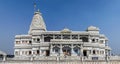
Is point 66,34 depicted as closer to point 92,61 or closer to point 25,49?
point 25,49

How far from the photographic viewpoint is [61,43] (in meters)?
87.0

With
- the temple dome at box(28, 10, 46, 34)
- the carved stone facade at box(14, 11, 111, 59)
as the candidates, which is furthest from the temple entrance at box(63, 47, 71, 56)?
the temple dome at box(28, 10, 46, 34)

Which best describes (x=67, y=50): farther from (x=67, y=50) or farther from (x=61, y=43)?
(x=61, y=43)

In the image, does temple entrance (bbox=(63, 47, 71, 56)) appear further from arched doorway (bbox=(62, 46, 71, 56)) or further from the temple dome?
the temple dome

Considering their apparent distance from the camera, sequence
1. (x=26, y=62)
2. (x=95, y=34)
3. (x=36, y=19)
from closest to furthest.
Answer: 1. (x=26, y=62)
2. (x=95, y=34)
3. (x=36, y=19)

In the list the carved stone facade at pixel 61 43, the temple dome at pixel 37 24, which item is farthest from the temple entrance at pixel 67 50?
the temple dome at pixel 37 24

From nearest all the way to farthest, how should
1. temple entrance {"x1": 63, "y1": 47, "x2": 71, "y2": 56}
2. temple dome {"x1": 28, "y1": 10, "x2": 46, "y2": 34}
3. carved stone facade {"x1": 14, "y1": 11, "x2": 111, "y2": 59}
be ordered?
carved stone facade {"x1": 14, "y1": 11, "x2": 111, "y2": 59} < temple entrance {"x1": 63, "y1": 47, "x2": 71, "y2": 56} < temple dome {"x1": 28, "y1": 10, "x2": 46, "y2": 34}

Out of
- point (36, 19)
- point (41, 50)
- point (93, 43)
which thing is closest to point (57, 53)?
point (41, 50)

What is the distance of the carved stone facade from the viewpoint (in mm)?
87250

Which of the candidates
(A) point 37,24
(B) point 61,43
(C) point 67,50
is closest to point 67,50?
(C) point 67,50

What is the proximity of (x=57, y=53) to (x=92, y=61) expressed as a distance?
2041 cm

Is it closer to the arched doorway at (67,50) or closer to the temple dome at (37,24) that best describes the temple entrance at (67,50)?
the arched doorway at (67,50)

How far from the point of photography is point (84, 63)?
67.3 m

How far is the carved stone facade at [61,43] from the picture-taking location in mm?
87250
